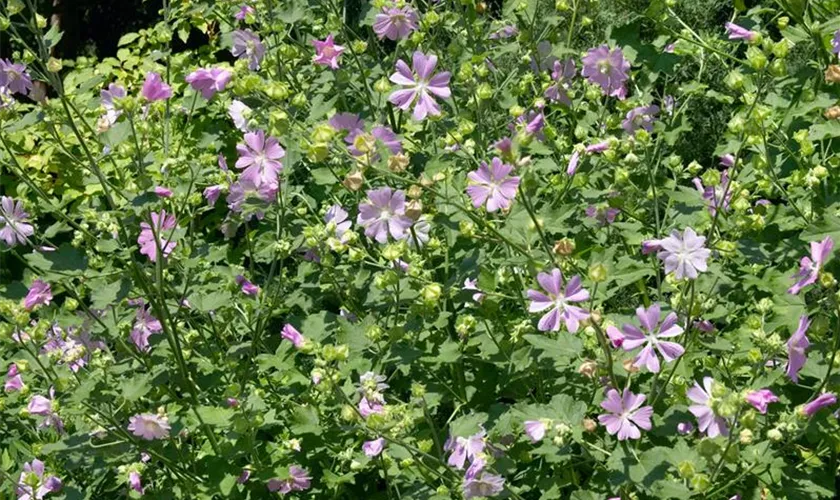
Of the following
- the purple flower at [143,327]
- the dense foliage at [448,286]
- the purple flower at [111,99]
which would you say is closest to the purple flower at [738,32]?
the dense foliage at [448,286]

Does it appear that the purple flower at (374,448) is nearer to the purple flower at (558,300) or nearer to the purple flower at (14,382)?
the purple flower at (558,300)

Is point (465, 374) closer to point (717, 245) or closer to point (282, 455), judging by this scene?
point (282, 455)

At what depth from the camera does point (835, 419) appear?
214cm

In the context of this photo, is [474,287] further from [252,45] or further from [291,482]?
[252,45]

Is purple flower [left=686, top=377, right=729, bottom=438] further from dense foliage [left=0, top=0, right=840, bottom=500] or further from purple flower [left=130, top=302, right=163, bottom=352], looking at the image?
purple flower [left=130, top=302, right=163, bottom=352]

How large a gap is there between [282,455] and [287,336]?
0.31 m

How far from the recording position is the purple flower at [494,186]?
1.81m

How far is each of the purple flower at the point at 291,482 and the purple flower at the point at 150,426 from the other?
0.25 metres

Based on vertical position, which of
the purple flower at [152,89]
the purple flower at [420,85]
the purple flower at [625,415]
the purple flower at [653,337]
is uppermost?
the purple flower at [420,85]

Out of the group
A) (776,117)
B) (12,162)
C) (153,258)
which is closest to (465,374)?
(153,258)

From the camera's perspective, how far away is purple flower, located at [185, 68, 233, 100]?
2.20m

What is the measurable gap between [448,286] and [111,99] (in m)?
0.94

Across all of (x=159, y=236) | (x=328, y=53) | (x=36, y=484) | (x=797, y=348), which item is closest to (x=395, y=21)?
(x=328, y=53)

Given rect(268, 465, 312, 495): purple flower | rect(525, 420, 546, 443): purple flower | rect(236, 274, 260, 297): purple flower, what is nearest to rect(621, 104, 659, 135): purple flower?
rect(525, 420, 546, 443): purple flower
